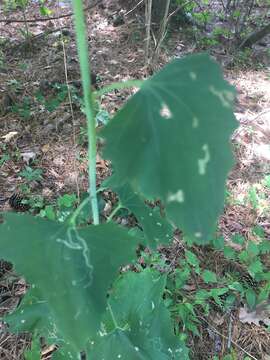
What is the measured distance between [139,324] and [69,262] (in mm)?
690

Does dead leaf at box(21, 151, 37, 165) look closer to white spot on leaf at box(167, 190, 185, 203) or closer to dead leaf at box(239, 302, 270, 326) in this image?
dead leaf at box(239, 302, 270, 326)

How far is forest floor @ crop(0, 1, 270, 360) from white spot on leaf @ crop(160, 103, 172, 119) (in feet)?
3.52

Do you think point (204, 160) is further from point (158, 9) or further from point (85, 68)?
point (158, 9)

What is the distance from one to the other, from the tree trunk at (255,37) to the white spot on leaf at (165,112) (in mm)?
3712

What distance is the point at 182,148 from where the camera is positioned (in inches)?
26.7

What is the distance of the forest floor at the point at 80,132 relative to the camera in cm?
185

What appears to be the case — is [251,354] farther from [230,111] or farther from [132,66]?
[132,66]

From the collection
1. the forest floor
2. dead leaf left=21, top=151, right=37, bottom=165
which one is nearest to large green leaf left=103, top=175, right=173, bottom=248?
the forest floor

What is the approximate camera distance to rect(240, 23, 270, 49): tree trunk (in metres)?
4.03

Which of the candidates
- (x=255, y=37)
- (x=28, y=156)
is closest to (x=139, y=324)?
(x=28, y=156)

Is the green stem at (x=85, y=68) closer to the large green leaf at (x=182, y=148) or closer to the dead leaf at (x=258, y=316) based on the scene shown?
the large green leaf at (x=182, y=148)

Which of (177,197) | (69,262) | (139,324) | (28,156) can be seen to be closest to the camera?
(177,197)

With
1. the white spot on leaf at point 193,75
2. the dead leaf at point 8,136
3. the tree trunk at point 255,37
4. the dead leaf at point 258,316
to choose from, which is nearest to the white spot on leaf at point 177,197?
the white spot on leaf at point 193,75

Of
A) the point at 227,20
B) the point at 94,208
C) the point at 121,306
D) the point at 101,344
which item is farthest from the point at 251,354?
the point at 227,20
